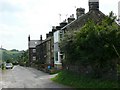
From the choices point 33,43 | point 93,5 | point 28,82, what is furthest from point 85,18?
point 33,43

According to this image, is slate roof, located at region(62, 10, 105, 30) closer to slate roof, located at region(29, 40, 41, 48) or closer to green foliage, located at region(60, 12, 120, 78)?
green foliage, located at region(60, 12, 120, 78)

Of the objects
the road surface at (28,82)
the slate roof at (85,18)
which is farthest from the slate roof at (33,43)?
the road surface at (28,82)

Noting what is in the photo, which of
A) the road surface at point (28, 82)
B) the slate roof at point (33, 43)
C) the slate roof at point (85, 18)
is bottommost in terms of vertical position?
the road surface at point (28, 82)

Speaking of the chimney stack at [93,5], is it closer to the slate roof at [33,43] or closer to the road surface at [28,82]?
the road surface at [28,82]

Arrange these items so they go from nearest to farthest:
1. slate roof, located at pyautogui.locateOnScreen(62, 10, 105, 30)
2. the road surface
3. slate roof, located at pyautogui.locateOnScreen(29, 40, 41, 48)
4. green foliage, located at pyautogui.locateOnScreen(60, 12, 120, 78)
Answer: green foliage, located at pyautogui.locateOnScreen(60, 12, 120, 78)
the road surface
slate roof, located at pyautogui.locateOnScreen(62, 10, 105, 30)
slate roof, located at pyautogui.locateOnScreen(29, 40, 41, 48)

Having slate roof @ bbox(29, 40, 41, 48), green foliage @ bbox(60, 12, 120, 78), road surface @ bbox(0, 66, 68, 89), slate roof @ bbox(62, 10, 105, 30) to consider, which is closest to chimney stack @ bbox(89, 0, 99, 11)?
slate roof @ bbox(62, 10, 105, 30)

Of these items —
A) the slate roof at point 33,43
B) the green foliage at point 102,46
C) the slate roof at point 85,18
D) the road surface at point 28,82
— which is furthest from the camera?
the slate roof at point 33,43

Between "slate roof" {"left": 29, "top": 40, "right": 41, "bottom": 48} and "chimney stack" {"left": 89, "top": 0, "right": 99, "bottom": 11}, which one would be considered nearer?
"chimney stack" {"left": 89, "top": 0, "right": 99, "bottom": 11}

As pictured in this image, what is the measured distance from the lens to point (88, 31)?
2500cm

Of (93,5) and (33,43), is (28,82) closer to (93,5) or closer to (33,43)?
(93,5)

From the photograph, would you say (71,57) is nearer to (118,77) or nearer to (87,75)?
(87,75)

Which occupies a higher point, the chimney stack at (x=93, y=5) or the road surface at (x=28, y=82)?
the chimney stack at (x=93, y=5)

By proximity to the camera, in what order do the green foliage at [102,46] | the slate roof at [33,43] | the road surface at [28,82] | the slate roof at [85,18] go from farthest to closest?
the slate roof at [33,43] → the slate roof at [85,18] → the road surface at [28,82] → the green foliage at [102,46]

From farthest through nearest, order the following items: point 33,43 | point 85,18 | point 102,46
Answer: point 33,43
point 85,18
point 102,46
